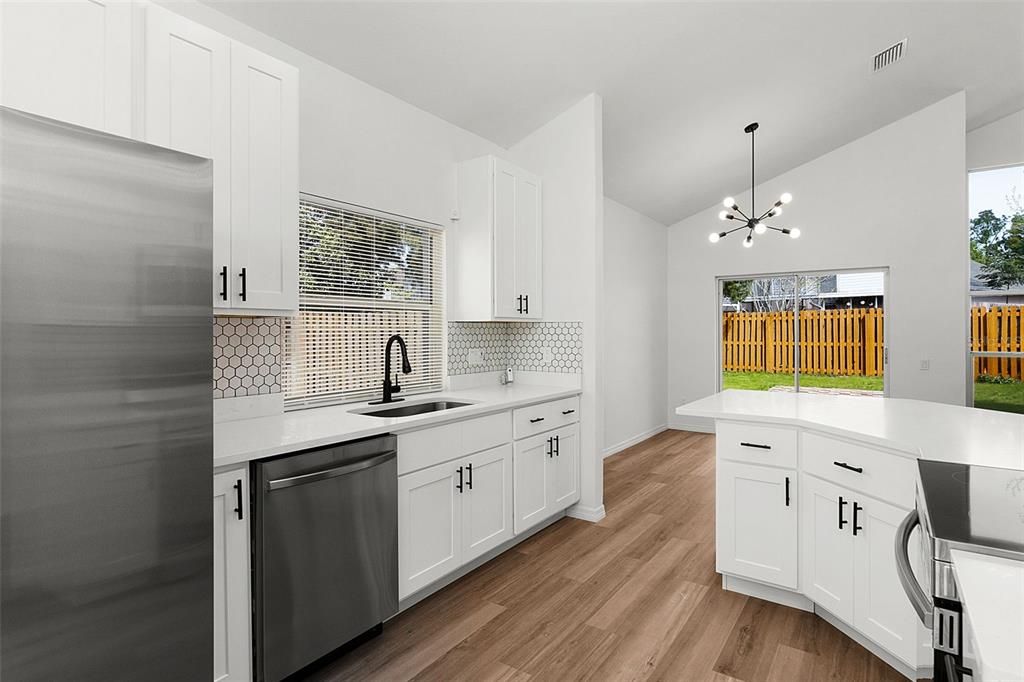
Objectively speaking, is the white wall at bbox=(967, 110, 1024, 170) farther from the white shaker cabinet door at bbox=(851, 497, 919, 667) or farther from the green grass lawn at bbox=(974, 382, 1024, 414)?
the white shaker cabinet door at bbox=(851, 497, 919, 667)

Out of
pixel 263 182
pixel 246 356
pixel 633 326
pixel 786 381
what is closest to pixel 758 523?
pixel 246 356

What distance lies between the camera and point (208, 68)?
1.95 meters

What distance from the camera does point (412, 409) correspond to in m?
3.13

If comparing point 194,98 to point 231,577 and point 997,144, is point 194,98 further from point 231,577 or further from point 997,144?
point 997,144

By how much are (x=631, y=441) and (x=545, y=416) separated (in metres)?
3.09

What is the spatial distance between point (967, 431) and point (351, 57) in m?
3.36

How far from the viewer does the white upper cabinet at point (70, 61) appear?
4.81 feet

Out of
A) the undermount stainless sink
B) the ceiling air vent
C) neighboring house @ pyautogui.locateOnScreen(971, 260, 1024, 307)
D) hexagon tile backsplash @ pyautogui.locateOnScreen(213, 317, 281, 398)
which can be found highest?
the ceiling air vent

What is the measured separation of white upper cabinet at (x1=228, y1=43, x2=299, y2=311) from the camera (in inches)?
80.6

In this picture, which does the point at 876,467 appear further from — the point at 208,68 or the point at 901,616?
the point at 208,68

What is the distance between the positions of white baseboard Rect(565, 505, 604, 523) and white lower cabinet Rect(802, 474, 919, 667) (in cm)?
156

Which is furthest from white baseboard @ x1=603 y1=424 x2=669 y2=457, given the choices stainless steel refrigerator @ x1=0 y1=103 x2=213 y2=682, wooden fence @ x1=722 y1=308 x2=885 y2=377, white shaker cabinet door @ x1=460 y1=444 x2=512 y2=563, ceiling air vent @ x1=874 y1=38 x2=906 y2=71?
stainless steel refrigerator @ x1=0 y1=103 x2=213 y2=682

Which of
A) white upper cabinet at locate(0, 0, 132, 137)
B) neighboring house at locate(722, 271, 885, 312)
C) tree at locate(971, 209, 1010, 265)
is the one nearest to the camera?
white upper cabinet at locate(0, 0, 132, 137)

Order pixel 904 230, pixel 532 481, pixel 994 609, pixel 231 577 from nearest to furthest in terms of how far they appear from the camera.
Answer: pixel 994 609, pixel 231 577, pixel 532 481, pixel 904 230
